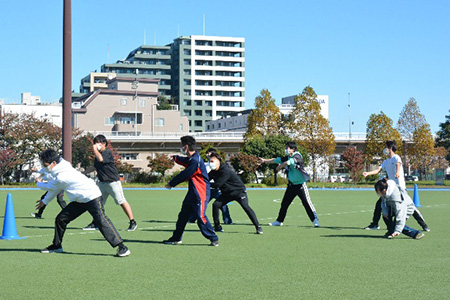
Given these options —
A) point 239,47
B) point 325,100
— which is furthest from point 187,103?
point 325,100

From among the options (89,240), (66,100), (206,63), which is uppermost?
(206,63)

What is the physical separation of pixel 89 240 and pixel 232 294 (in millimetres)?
5268

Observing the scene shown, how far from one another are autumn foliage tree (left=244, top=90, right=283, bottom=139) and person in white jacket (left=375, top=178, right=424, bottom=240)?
53114mm

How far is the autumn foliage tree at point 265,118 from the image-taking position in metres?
64.1

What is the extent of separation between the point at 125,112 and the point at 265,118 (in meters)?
30.8

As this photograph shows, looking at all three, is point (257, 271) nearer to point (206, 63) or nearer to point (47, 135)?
point (47, 135)

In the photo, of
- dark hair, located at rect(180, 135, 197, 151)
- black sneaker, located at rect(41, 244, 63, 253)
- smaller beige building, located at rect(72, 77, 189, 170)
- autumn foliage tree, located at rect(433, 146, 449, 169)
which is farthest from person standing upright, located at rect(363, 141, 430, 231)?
autumn foliage tree, located at rect(433, 146, 449, 169)

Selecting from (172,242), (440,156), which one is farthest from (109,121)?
(172,242)

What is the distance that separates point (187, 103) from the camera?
134 m

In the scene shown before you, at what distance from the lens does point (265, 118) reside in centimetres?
6450

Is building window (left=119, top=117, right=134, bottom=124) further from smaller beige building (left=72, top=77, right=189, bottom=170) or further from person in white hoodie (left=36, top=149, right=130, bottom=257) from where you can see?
person in white hoodie (left=36, top=149, right=130, bottom=257)

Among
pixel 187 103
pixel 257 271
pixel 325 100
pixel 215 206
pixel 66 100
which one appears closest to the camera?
pixel 257 271

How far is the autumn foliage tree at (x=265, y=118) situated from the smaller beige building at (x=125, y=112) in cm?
2143

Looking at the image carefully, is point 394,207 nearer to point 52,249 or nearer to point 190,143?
point 190,143
